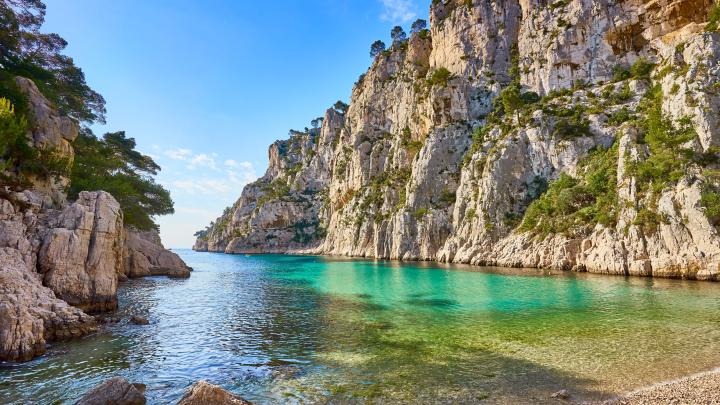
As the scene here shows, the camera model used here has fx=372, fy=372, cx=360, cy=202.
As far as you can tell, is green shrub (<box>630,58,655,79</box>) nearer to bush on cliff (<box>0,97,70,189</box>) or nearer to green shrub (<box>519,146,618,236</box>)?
green shrub (<box>519,146,618,236</box>)

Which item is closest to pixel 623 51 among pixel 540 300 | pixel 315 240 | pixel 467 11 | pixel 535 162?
pixel 535 162

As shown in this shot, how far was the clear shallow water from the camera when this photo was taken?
36.2ft

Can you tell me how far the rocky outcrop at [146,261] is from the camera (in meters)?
43.8

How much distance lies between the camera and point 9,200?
20547 mm

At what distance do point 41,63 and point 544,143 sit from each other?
2576 inches

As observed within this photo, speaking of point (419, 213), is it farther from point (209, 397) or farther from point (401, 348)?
point (209, 397)

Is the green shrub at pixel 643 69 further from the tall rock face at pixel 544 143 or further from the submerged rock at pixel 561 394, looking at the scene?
the submerged rock at pixel 561 394

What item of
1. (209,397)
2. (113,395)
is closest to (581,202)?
(209,397)

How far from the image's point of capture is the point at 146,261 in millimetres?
47125

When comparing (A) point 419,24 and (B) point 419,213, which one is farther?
(A) point 419,24

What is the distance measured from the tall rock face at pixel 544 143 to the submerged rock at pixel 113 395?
39.6 metres

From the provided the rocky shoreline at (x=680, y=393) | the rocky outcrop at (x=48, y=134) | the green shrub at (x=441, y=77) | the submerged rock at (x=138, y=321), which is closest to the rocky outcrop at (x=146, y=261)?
the rocky outcrop at (x=48, y=134)

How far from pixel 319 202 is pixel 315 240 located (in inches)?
639

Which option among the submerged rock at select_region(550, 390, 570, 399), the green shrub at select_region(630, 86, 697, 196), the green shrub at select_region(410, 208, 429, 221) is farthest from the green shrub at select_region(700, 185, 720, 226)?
the green shrub at select_region(410, 208, 429, 221)
